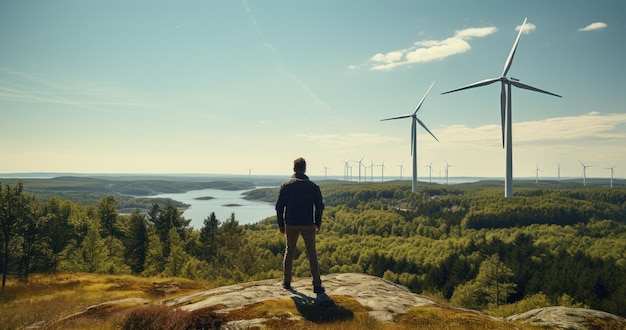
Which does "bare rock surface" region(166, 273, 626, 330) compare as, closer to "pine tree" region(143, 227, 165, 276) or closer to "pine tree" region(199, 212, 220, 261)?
"pine tree" region(143, 227, 165, 276)

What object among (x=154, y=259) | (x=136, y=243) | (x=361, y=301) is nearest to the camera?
(x=361, y=301)

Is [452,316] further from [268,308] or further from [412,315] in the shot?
[268,308]

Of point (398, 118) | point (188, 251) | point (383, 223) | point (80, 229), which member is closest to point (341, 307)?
point (188, 251)

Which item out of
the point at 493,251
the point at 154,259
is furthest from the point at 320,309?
the point at 493,251

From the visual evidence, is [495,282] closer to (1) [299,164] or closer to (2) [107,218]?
(1) [299,164]

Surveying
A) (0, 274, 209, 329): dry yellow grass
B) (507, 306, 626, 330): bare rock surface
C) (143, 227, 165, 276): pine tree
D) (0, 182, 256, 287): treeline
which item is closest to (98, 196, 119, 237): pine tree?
(0, 182, 256, 287): treeline

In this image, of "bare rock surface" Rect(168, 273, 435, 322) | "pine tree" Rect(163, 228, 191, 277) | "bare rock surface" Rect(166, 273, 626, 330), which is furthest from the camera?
"pine tree" Rect(163, 228, 191, 277)
